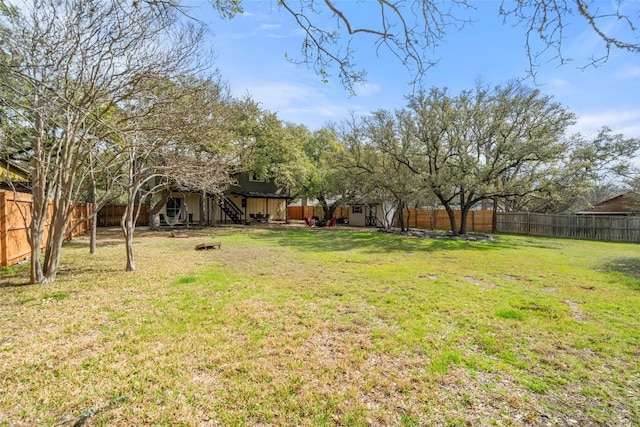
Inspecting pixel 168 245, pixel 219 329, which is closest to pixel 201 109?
pixel 219 329

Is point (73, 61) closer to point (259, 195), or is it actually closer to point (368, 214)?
point (259, 195)

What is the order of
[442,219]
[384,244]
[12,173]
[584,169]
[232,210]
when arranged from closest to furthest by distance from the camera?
[384,244], [12,173], [584,169], [442,219], [232,210]

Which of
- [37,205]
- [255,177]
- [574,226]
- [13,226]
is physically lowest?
[574,226]

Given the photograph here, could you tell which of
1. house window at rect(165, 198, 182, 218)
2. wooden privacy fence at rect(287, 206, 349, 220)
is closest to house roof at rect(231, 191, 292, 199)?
house window at rect(165, 198, 182, 218)

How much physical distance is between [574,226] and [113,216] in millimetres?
28881

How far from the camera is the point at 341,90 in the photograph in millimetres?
3365

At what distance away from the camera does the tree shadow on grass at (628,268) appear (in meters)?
6.52

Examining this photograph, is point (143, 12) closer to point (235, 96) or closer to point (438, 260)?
point (438, 260)

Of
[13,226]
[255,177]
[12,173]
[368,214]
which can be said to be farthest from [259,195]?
[13,226]

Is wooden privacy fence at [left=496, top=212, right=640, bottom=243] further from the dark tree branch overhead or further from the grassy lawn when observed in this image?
the dark tree branch overhead

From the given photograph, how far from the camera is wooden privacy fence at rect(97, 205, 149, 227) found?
2137 centimetres

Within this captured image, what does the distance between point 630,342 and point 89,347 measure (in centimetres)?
581

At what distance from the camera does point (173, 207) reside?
2228cm

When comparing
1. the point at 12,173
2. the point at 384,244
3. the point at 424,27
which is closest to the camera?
the point at 424,27
